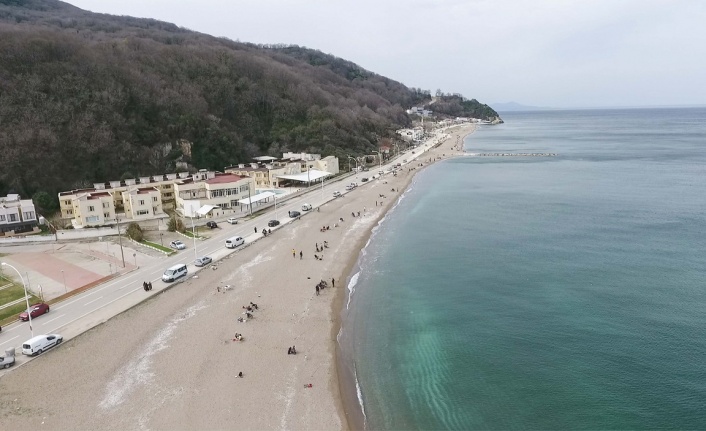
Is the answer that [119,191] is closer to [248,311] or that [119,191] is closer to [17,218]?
[17,218]

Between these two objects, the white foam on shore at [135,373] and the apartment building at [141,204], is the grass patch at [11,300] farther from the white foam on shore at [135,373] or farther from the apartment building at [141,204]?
the apartment building at [141,204]

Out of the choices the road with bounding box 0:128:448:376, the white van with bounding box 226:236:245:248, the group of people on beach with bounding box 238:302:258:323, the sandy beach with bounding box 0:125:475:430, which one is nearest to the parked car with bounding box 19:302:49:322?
the road with bounding box 0:128:448:376

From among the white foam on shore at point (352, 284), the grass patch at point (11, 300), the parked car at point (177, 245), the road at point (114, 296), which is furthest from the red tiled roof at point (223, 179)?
the white foam on shore at point (352, 284)

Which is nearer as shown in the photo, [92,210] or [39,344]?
[39,344]

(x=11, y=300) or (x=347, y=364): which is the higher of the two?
(x=11, y=300)

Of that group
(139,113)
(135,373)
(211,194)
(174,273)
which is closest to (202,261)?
(174,273)

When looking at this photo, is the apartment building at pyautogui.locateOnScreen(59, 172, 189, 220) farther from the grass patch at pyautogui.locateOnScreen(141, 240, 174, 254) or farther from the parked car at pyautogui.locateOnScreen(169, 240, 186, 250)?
the parked car at pyautogui.locateOnScreen(169, 240, 186, 250)

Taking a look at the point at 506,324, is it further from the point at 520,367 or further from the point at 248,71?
the point at 248,71
